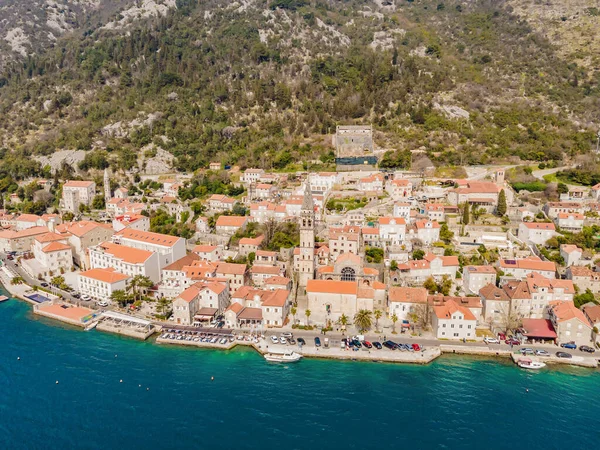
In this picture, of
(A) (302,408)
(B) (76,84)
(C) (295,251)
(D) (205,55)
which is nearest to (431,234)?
(C) (295,251)

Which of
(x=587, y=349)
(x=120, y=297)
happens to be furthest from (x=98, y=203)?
(x=587, y=349)

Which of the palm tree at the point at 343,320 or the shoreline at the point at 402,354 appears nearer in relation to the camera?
the shoreline at the point at 402,354

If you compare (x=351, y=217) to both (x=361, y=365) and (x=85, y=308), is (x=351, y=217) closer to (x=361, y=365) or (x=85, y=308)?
(x=361, y=365)

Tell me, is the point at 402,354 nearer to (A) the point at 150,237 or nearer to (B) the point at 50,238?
(A) the point at 150,237

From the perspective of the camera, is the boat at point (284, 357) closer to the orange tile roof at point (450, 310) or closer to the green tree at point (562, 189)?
the orange tile roof at point (450, 310)

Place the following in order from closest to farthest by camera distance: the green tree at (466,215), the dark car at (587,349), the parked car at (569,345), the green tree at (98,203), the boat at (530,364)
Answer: the boat at (530,364) < the dark car at (587,349) < the parked car at (569,345) < the green tree at (466,215) < the green tree at (98,203)

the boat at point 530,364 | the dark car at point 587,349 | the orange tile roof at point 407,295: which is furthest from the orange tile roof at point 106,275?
the dark car at point 587,349

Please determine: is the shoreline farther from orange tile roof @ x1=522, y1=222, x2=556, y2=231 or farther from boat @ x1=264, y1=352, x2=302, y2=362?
orange tile roof @ x1=522, y1=222, x2=556, y2=231
